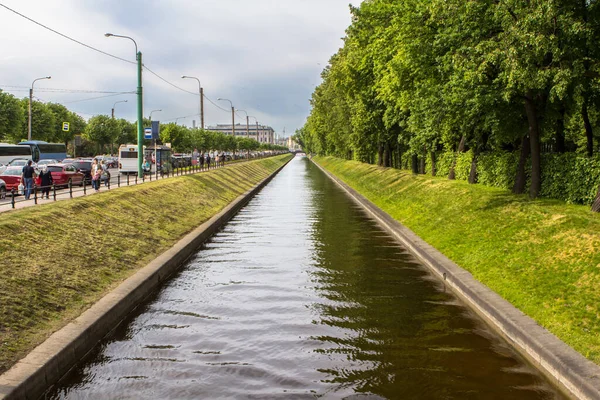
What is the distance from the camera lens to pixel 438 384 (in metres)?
7.64

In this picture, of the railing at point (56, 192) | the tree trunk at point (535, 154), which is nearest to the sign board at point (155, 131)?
the railing at point (56, 192)

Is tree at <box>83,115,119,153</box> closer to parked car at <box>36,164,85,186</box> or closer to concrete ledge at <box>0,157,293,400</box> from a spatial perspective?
parked car at <box>36,164,85,186</box>

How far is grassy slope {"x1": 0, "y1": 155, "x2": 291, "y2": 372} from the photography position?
29.2ft

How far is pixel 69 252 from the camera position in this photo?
1298 centimetres

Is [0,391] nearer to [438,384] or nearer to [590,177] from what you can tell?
[438,384]

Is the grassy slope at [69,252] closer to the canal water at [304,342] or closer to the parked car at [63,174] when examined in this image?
the canal water at [304,342]

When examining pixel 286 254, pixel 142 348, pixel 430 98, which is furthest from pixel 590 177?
pixel 142 348

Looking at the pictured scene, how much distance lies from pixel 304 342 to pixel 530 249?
7015 mm

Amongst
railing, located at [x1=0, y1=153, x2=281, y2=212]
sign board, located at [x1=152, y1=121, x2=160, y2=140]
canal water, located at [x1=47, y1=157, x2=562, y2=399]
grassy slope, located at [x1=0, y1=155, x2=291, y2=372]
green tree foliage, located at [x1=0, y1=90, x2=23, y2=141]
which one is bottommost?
canal water, located at [x1=47, y1=157, x2=562, y2=399]

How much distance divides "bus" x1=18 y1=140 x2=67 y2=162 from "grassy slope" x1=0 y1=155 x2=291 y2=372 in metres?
40.4

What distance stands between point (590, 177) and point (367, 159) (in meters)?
51.7

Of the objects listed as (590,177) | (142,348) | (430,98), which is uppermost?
(430,98)

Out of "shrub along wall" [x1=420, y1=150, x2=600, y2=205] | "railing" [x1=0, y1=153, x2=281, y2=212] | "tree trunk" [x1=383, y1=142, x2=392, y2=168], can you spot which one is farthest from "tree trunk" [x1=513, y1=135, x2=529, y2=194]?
"tree trunk" [x1=383, y1=142, x2=392, y2=168]

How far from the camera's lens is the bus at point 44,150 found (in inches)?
2331
